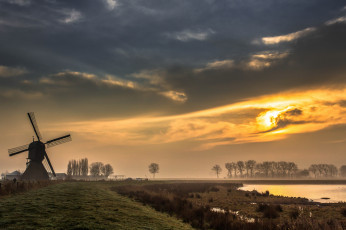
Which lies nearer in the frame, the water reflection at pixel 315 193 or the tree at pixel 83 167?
the water reflection at pixel 315 193

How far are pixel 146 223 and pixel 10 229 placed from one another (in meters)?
8.61

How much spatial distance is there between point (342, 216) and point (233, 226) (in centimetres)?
1404

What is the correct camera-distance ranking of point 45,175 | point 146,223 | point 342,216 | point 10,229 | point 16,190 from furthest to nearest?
point 45,175, point 16,190, point 342,216, point 146,223, point 10,229

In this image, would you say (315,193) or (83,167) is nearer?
(315,193)

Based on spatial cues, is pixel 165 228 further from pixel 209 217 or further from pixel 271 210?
pixel 271 210

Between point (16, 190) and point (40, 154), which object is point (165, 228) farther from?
point (40, 154)

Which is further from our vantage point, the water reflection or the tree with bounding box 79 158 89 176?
the tree with bounding box 79 158 89 176

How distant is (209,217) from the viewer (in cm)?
2253

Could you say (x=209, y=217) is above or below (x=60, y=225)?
below

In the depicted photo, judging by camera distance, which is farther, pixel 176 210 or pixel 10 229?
pixel 176 210

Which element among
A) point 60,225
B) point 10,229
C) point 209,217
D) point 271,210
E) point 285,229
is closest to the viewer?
point 10,229

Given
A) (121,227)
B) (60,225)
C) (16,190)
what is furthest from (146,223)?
(16,190)

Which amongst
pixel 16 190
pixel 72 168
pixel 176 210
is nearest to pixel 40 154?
pixel 16 190

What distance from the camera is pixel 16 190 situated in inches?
1294
